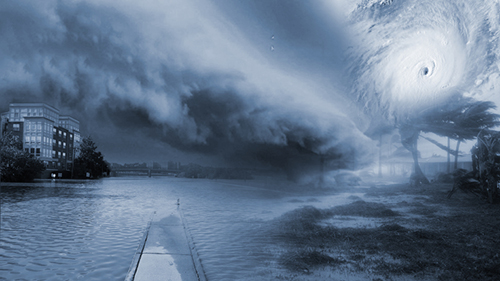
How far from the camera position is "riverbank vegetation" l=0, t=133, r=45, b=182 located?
12.7 metres

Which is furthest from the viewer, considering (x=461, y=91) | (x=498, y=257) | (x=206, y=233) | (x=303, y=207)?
(x=303, y=207)

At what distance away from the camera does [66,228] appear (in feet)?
30.3

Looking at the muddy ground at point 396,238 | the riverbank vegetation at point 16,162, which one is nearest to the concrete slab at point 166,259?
the muddy ground at point 396,238

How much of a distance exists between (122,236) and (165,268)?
406 centimetres

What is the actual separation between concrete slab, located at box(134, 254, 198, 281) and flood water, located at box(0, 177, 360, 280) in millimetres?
481

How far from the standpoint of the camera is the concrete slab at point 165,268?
4.66 m

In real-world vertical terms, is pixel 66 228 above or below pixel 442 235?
below

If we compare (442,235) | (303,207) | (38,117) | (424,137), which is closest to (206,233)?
(303,207)

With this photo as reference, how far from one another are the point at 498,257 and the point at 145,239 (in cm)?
763

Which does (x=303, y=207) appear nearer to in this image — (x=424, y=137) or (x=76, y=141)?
(x=424, y=137)

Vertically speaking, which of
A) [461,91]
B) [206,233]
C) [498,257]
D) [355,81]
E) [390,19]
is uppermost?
[390,19]

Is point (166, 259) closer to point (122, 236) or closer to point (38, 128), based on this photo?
point (122, 236)

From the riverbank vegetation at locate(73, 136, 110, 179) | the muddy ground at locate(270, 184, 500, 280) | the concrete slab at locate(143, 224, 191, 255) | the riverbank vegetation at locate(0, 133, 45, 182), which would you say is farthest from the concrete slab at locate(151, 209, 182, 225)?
the riverbank vegetation at locate(0, 133, 45, 182)

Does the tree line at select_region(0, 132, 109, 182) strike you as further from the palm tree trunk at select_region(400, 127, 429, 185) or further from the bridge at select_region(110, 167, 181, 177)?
the palm tree trunk at select_region(400, 127, 429, 185)
